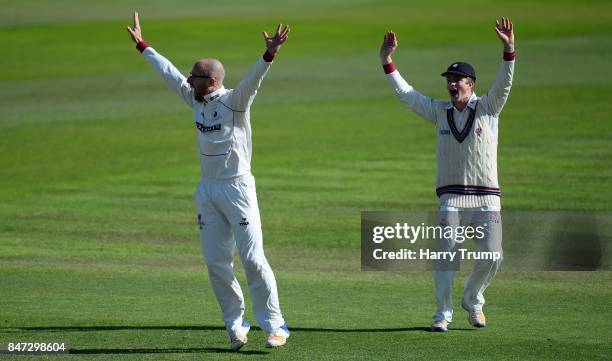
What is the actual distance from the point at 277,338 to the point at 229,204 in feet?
3.84

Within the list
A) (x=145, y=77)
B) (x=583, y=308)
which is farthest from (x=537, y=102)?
(x=583, y=308)

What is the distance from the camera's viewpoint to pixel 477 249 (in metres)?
11.6

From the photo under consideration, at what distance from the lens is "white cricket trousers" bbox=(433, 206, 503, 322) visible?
1130cm

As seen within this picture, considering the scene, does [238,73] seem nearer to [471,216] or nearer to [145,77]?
[145,77]

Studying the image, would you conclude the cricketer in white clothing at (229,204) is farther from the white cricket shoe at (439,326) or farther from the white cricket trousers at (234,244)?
the white cricket shoe at (439,326)

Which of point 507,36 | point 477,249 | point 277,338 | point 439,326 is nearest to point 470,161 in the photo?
point 477,249

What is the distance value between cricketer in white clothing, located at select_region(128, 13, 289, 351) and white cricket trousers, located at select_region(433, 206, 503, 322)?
1638 mm

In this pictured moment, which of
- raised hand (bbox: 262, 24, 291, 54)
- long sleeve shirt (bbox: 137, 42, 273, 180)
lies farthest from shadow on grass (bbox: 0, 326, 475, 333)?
raised hand (bbox: 262, 24, 291, 54)

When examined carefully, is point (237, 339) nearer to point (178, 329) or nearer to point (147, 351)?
point (147, 351)

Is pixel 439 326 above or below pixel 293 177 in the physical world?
below

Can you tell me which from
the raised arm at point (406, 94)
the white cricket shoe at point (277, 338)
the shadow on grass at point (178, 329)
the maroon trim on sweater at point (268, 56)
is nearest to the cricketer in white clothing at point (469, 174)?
the raised arm at point (406, 94)

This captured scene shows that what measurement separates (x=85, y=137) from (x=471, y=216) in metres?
17.8

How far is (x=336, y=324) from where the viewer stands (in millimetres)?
11602

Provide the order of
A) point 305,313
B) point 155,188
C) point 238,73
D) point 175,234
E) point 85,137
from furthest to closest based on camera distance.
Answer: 1. point 238,73
2. point 85,137
3. point 155,188
4. point 175,234
5. point 305,313
